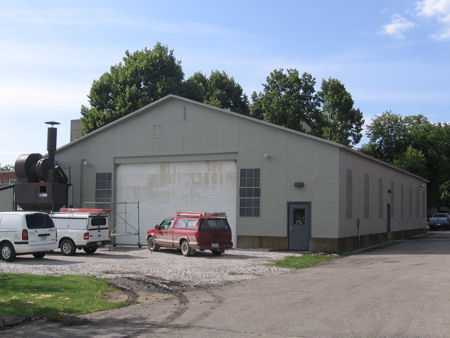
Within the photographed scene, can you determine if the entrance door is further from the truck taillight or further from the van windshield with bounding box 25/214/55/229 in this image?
the truck taillight

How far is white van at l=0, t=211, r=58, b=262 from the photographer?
63.3 ft

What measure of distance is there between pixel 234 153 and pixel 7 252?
12.3 m

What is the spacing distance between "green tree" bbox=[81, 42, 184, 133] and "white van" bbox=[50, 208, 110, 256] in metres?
24.1

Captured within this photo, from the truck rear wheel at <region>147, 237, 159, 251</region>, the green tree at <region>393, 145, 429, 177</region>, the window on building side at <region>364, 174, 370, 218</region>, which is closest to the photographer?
the truck rear wheel at <region>147, 237, 159, 251</region>

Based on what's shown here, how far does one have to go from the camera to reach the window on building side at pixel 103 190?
3089 centimetres

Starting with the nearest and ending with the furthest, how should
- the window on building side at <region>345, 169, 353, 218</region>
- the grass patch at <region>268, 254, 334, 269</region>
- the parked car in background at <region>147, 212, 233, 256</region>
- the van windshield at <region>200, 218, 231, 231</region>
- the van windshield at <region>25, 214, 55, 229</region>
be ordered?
the grass patch at <region>268, 254, 334, 269</region> → the van windshield at <region>25, 214, 55, 229</region> → the parked car in background at <region>147, 212, 233, 256</region> → the van windshield at <region>200, 218, 231, 231</region> → the window on building side at <region>345, 169, 353, 218</region>

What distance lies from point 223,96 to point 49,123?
30394 millimetres

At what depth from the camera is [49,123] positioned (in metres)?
31.7

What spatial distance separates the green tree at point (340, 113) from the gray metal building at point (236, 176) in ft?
70.6

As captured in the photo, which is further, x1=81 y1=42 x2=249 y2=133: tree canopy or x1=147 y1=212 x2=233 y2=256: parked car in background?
x1=81 y1=42 x2=249 y2=133: tree canopy

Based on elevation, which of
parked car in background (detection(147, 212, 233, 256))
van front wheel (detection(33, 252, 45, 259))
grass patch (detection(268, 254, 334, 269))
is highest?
parked car in background (detection(147, 212, 233, 256))

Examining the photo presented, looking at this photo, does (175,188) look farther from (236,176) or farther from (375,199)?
(375,199)

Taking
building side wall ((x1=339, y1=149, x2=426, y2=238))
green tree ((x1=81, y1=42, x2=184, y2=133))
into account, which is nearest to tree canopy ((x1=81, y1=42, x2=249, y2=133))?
green tree ((x1=81, y1=42, x2=184, y2=133))

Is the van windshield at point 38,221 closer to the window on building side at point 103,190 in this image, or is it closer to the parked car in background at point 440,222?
the window on building side at point 103,190
